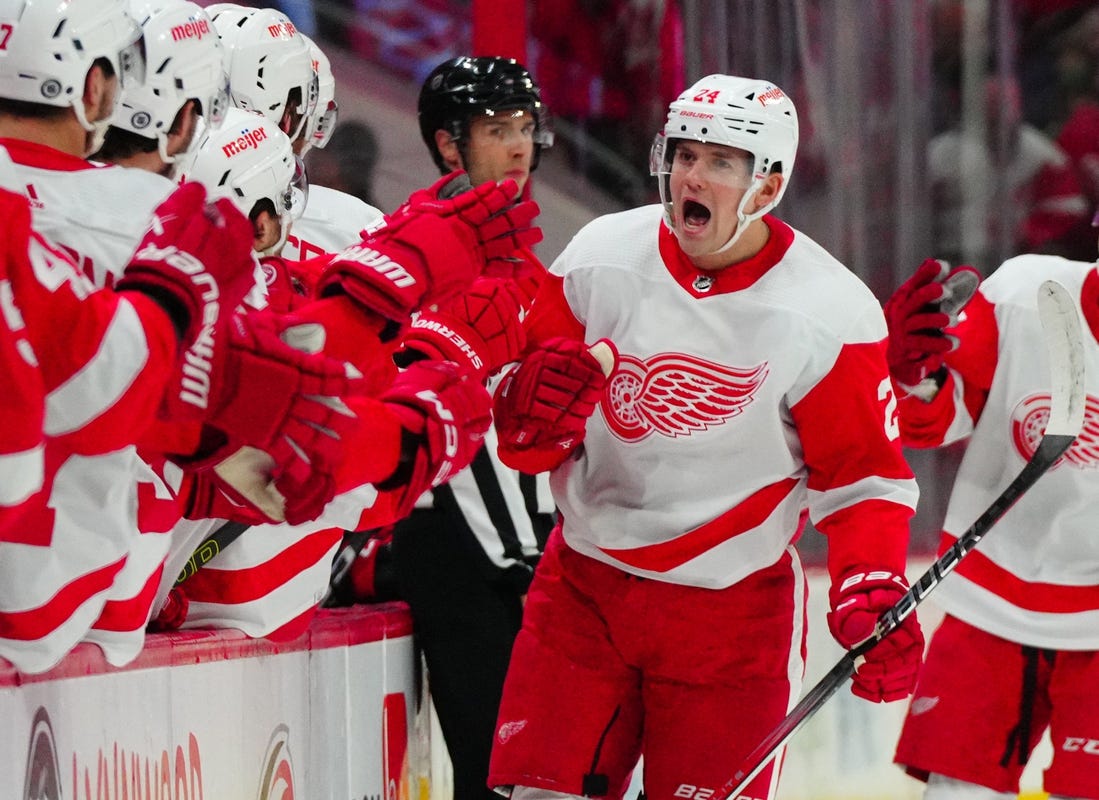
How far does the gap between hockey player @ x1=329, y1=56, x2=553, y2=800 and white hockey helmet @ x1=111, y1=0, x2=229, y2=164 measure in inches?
47.6

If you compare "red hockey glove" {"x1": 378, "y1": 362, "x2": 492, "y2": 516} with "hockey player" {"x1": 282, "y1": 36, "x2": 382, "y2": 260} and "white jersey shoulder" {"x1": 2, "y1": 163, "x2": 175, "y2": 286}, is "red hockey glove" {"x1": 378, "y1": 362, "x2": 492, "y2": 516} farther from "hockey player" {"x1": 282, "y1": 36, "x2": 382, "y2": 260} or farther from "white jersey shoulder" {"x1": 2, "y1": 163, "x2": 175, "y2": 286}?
"hockey player" {"x1": 282, "y1": 36, "x2": 382, "y2": 260}

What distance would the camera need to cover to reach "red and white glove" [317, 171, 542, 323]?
195cm

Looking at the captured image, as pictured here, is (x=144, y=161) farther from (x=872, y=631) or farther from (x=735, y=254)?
(x=872, y=631)

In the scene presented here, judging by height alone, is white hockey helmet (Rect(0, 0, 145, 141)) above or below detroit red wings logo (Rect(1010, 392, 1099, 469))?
above

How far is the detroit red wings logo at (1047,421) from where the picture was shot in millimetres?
3092

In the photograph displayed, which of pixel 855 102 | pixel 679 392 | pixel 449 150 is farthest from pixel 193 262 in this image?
pixel 855 102

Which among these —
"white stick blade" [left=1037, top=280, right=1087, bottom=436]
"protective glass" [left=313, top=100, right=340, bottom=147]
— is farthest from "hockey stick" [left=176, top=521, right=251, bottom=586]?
"white stick blade" [left=1037, top=280, right=1087, bottom=436]

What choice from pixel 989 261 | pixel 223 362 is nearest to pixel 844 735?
pixel 989 261

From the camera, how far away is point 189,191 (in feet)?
5.45

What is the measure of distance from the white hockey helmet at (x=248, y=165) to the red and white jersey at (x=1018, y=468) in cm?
120

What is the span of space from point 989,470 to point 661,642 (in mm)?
897

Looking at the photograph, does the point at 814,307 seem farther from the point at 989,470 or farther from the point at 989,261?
the point at 989,261

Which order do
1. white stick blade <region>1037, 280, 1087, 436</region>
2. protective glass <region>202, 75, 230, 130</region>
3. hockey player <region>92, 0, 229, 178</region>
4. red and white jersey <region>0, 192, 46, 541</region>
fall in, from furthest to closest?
white stick blade <region>1037, 280, 1087, 436</region> → protective glass <region>202, 75, 230, 130</region> → hockey player <region>92, 0, 229, 178</region> → red and white jersey <region>0, 192, 46, 541</region>

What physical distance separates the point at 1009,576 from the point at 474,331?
1.24m
